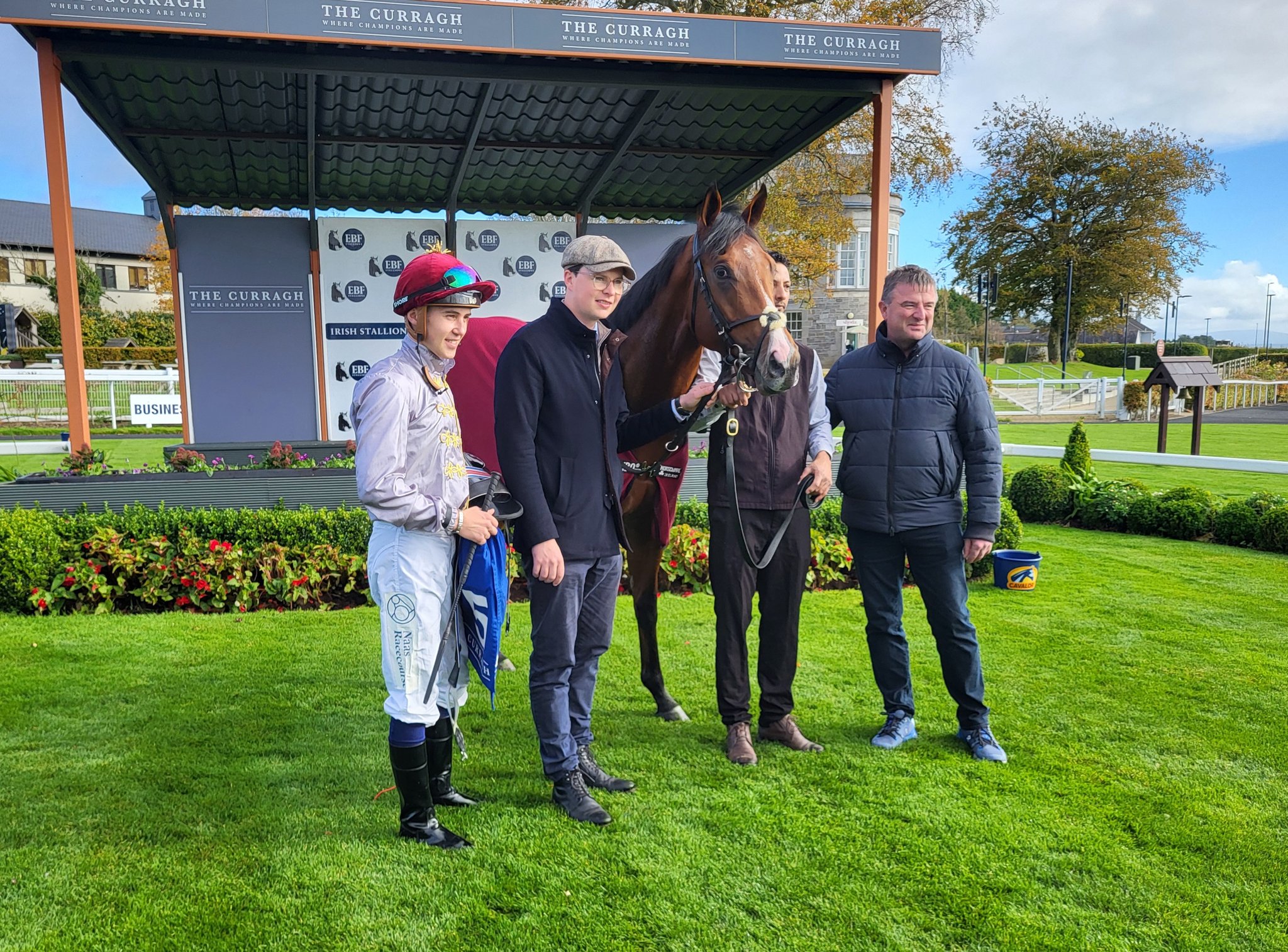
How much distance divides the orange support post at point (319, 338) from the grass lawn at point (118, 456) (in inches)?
110

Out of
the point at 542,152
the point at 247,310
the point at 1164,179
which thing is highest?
the point at 1164,179

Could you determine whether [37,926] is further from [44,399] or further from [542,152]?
[44,399]

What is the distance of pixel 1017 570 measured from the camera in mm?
6750

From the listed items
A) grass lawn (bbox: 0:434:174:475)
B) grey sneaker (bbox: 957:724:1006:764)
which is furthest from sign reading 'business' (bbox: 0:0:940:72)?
grass lawn (bbox: 0:434:174:475)

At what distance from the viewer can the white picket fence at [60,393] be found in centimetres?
2209

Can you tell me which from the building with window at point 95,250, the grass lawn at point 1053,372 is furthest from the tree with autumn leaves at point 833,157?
the building with window at point 95,250

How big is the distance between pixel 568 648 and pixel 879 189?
20.2ft

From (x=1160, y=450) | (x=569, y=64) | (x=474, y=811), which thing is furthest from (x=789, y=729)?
(x=1160, y=450)

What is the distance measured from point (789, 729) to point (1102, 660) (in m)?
2.48

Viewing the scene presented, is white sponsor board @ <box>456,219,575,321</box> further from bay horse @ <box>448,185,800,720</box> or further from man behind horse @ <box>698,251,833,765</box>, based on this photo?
man behind horse @ <box>698,251,833,765</box>

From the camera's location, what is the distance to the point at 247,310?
10367 mm

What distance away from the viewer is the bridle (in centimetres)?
294

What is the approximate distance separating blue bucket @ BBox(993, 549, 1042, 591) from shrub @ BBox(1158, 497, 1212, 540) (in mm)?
3061

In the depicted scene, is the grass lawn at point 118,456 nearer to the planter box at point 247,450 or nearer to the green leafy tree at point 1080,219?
the planter box at point 247,450
